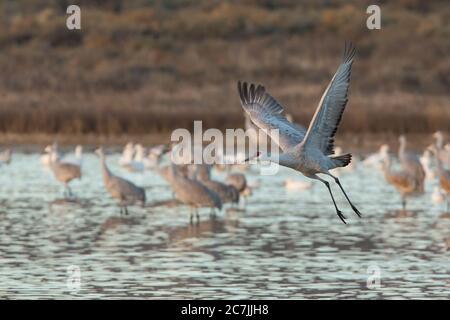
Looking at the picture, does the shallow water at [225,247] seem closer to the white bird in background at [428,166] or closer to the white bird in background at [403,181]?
the white bird in background at [403,181]

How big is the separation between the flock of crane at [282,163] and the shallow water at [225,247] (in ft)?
1.04

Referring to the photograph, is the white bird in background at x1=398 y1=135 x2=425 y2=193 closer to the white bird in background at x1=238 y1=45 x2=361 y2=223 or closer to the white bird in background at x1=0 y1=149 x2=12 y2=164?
the white bird in background at x1=238 y1=45 x2=361 y2=223

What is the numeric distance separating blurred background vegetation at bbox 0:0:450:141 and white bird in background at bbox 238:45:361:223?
58.0ft

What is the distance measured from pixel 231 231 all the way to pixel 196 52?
2432 centimetres

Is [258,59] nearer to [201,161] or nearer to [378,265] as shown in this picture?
[201,161]

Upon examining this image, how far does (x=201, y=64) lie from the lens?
129 feet

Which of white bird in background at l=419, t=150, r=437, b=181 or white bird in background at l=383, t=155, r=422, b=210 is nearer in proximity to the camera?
white bird in background at l=383, t=155, r=422, b=210

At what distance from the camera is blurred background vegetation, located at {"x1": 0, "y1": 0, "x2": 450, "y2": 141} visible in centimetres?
3353

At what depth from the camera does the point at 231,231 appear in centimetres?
1720

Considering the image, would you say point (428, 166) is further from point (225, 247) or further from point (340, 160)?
point (340, 160)

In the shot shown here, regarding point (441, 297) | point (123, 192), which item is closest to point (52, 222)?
point (123, 192)

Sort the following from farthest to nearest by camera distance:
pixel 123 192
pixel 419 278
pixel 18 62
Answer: pixel 18 62 < pixel 123 192 < pixel 419 278

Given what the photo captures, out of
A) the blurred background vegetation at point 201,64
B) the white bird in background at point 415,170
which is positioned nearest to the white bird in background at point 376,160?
the white bird in background at point 415,170

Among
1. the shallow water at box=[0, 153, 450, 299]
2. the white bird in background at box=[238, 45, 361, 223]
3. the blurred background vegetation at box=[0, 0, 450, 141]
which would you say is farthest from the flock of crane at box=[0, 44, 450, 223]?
the blurred background vegetation at box=[0, 0, 450, 141]
